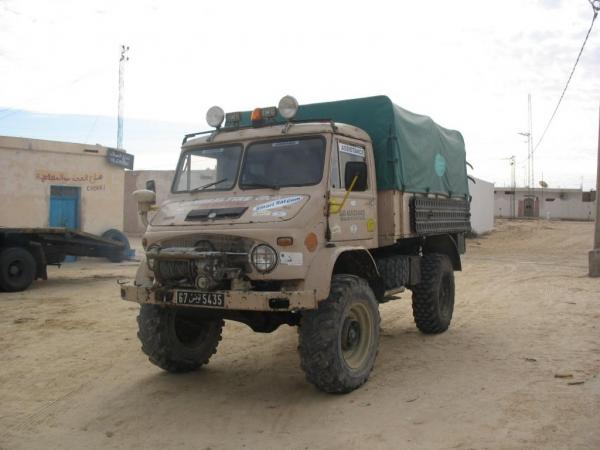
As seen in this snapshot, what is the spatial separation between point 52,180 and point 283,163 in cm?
1425

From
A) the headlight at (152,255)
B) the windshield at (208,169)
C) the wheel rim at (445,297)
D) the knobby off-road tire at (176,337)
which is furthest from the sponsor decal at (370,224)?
the wheel rim at (445,297)

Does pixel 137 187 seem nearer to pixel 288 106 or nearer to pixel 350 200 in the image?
pixel 288 106

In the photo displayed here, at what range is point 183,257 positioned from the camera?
5.19 metres

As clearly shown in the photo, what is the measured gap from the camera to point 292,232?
5.12m

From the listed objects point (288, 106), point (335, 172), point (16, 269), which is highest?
point (288, 106)

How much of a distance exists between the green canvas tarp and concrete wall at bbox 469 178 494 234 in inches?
895

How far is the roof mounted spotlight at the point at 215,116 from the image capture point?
6543mm

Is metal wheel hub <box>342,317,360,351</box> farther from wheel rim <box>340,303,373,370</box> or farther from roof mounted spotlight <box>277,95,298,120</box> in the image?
roof mounted spotlight <box>277,95,298,120</box>

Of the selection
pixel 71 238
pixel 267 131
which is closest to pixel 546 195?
pixel 71 238

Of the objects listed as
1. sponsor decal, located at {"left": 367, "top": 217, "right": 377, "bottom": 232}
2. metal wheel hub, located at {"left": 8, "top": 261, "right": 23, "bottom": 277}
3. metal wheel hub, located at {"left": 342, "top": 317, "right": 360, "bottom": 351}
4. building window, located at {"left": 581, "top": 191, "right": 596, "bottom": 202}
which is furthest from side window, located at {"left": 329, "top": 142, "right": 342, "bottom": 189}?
building window, located at {"left": 581, "top": 191, "right": 596, "bottom": 202}

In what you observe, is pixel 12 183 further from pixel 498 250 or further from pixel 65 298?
pixel 498 250

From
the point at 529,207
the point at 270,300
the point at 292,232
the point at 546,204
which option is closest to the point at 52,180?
the point at 292,232

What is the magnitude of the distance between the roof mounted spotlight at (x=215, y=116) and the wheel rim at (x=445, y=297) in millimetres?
3922

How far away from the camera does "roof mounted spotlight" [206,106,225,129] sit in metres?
6.54
